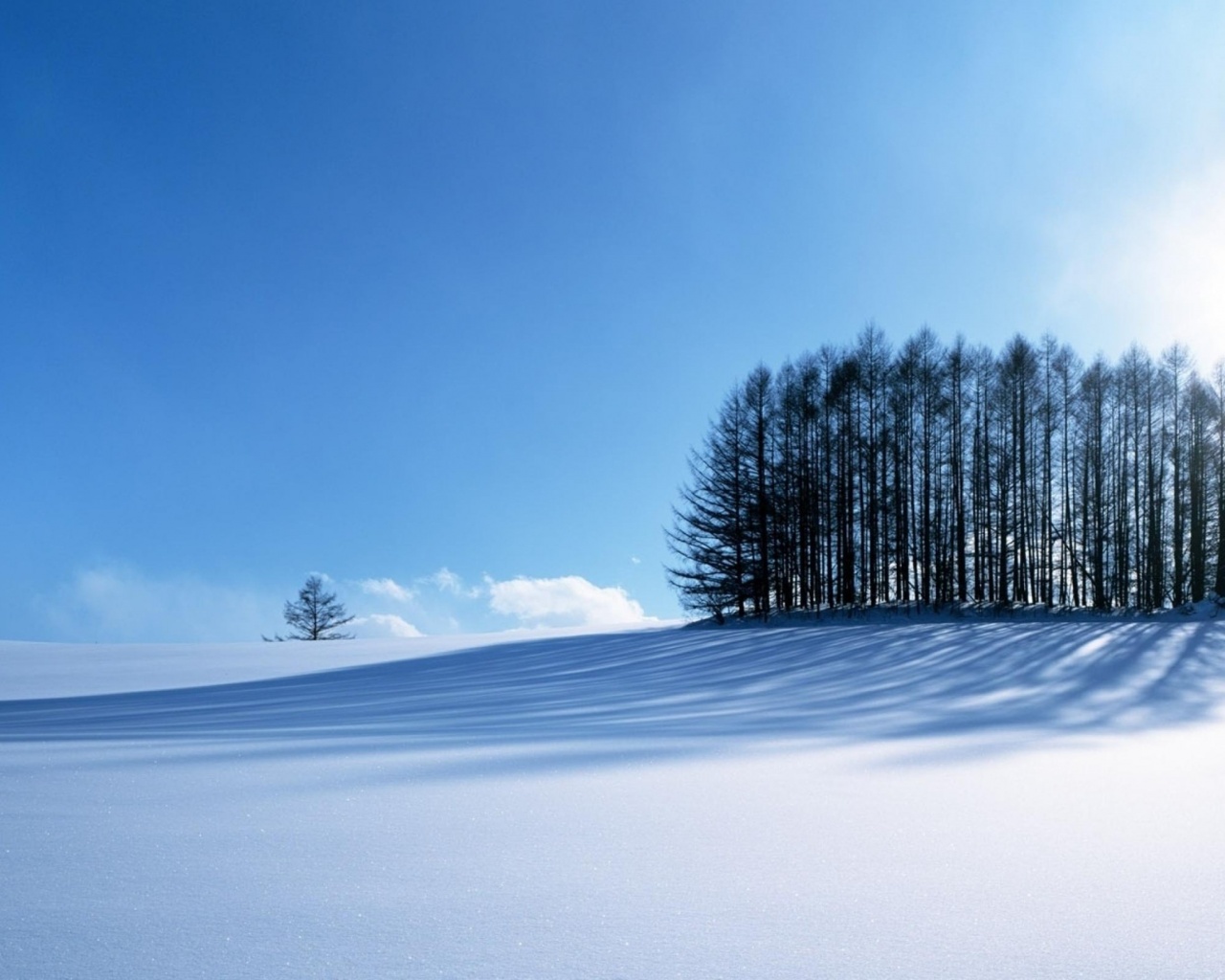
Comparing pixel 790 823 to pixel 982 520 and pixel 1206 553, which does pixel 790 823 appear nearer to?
pixel 982 520

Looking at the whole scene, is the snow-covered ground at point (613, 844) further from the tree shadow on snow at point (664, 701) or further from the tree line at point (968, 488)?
the tree line at point (968, 488)

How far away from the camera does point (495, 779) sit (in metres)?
2.64

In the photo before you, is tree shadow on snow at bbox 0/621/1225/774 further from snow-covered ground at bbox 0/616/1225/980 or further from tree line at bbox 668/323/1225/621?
tree line at bbox 668/323/1225/621

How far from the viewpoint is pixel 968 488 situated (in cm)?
2100

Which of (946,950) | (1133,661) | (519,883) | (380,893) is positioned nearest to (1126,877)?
(946,950)

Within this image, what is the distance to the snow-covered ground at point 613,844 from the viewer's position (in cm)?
118

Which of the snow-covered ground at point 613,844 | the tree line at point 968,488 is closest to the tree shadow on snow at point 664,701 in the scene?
the snow-covered ground at point 613,844

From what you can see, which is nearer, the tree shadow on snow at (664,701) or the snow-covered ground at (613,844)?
the snow-covered ground at (613,844)

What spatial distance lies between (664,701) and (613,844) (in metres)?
3.89

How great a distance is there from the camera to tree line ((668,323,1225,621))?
66.3 feet

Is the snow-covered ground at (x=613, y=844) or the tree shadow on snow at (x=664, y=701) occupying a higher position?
the snow-covered ground at (x=613, y=844)

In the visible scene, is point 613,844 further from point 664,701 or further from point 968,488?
point 968,488

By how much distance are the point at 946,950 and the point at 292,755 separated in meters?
2.88

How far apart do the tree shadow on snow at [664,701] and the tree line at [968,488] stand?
31.2 ft
